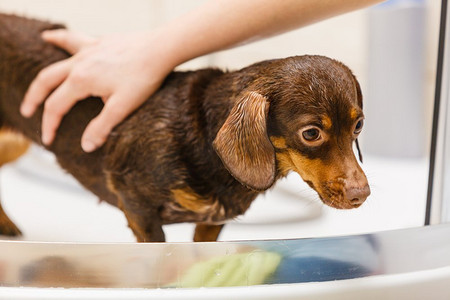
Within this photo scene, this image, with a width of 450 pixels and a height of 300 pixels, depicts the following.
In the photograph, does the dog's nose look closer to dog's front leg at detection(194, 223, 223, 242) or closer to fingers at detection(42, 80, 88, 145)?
dog's front leg at detection(194, 223, 223, 242)

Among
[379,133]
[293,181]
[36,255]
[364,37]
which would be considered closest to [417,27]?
[364,37]

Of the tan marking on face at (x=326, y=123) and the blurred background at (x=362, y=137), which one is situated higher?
the tan marking on face at (x=326, y=123)

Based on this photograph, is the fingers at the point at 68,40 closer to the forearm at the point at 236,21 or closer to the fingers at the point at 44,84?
the fingers at the point at 44,84

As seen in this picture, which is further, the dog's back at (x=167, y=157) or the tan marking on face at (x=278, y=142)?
the dog's back at (x=167, y=157)

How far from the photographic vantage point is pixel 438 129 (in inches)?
28.7

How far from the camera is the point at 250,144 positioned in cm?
55

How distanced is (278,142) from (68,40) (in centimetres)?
39

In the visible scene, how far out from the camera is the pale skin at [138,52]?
635 millimetres

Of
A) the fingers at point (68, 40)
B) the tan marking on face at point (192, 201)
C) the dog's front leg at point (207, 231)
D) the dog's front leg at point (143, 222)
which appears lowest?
the dog's front leg at point (207, 231)

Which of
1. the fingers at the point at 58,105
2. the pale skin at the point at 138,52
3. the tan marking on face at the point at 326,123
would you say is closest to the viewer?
the tan marking on face at the point at 326,123

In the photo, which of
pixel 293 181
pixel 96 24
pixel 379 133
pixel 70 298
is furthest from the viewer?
pixel 96 24

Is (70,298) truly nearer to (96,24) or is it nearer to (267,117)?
(267,117)

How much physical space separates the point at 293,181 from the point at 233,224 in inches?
4.4

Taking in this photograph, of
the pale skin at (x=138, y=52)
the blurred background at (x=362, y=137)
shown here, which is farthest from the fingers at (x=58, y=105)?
the blurred background at (x=362, y=137)
